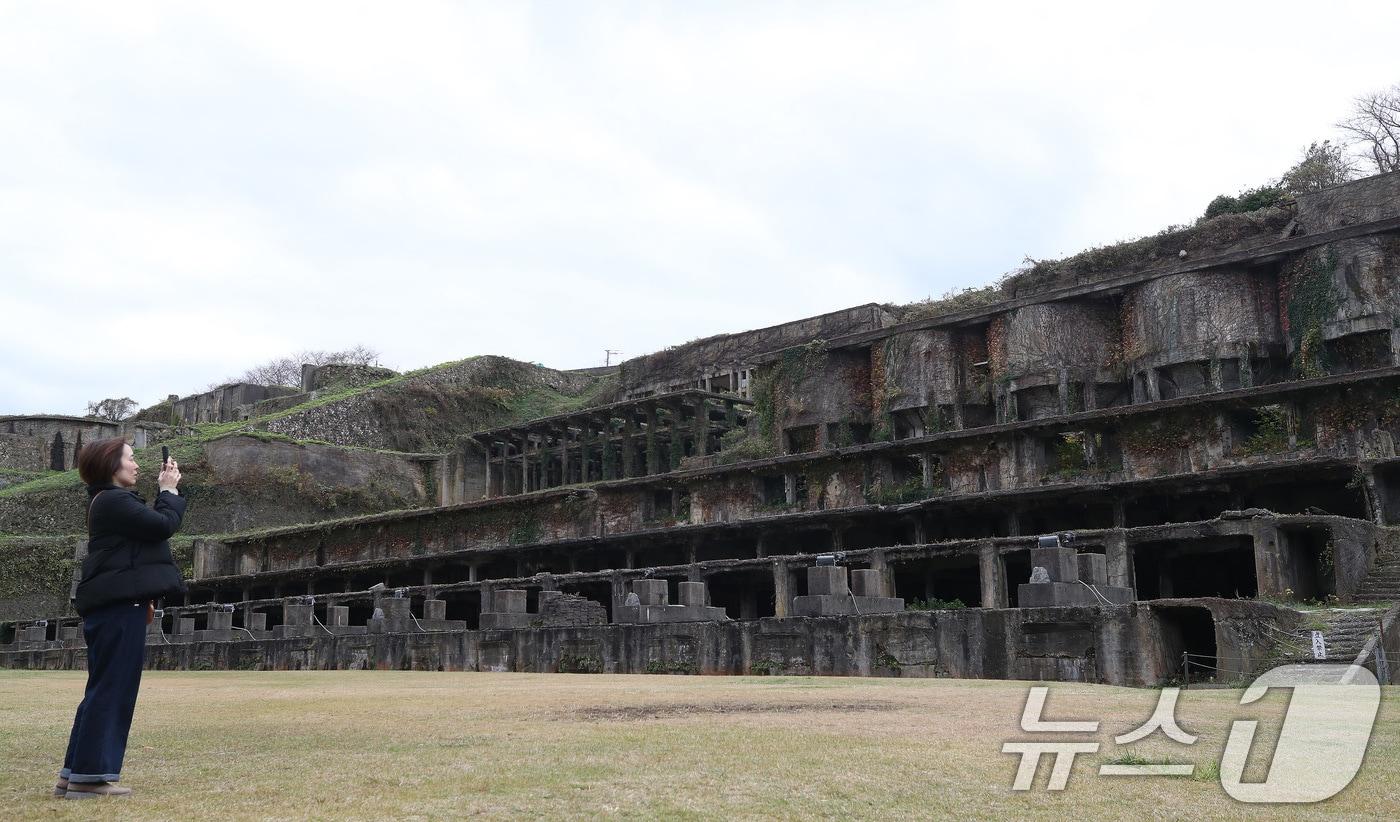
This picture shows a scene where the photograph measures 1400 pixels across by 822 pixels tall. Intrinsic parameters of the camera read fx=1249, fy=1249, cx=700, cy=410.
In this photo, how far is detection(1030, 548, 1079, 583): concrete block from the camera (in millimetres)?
19859

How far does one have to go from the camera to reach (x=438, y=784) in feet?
22.1

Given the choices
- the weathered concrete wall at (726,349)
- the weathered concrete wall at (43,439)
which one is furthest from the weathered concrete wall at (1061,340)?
the weathered concrete wall at (43,439)

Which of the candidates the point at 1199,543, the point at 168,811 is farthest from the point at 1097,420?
the point at 168,811

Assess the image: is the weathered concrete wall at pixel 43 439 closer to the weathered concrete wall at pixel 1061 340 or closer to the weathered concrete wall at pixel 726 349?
the weathered concrete wall at pixel 726 349

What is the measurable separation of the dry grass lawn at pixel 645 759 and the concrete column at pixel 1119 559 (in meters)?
12.7

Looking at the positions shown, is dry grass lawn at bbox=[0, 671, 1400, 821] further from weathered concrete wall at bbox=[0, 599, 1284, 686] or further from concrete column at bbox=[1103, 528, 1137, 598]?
concrete column at bbox=[1103, 528, 1137, 598]

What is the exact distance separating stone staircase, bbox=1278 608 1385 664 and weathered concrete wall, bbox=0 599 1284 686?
574mm

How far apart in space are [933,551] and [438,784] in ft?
75.7

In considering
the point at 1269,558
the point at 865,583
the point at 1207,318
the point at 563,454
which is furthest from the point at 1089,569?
the point at 563,454

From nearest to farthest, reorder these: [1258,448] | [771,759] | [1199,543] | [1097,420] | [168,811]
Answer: [168,811], [771,759], [1199,543], [1258,448], [1097,420]

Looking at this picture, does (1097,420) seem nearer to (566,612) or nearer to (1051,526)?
(1051,526)

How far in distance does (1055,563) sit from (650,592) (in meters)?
9.44

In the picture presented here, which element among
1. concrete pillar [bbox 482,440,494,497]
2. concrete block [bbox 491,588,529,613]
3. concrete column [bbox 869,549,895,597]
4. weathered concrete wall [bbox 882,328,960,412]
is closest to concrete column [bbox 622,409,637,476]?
concrete pillar [bbox 482,440,494,497]

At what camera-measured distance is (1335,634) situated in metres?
18.6
